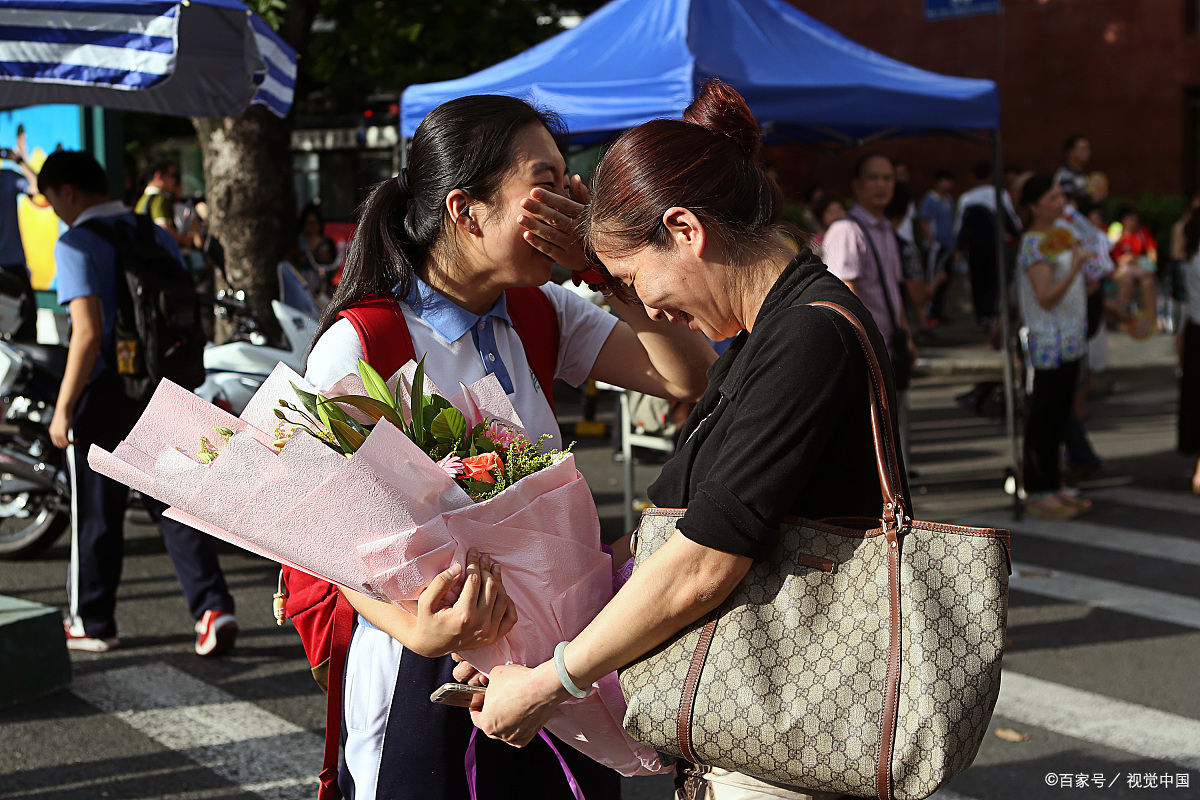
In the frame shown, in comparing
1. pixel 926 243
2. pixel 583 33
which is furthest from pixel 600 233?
pixel 926 243

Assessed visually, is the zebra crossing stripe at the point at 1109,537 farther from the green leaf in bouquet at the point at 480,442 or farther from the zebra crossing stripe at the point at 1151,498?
the green leaf in bouquet at the point at 480,442

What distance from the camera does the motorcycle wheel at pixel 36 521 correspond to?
6.45 meters

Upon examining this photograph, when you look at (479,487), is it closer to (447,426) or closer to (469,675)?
(447,426)

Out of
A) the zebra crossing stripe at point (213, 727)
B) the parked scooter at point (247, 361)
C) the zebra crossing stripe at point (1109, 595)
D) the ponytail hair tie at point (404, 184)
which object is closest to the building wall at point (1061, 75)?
the zebra crossing stripe at point (1109, 595)

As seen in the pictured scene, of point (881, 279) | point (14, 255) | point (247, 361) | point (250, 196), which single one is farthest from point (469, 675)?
point (250, 196)

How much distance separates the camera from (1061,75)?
79.1ft

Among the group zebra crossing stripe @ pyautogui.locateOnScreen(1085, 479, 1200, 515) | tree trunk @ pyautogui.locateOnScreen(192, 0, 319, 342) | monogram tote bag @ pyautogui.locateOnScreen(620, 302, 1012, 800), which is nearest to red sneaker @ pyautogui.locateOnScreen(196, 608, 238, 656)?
monogram tote bag @ pyautogui.locateOnScreen(620, 302, 1012, 800)

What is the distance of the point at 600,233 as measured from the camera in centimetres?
191

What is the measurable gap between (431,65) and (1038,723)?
13202mm

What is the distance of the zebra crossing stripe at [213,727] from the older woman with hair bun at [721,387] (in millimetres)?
2334

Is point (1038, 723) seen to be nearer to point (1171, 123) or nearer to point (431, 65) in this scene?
point (431, 65)

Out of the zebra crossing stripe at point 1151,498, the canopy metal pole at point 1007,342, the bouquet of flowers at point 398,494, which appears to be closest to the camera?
the bouquet of flowers at point 398,494

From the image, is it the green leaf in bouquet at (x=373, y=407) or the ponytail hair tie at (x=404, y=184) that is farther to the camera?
the ponytail hair tie at (x=404, y=184)

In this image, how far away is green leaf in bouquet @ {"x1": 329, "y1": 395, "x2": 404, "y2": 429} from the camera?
6.13ft
